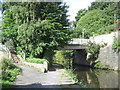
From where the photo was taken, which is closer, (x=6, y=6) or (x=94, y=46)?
(x=6, y=6)

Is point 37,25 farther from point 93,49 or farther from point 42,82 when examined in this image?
point 93,49

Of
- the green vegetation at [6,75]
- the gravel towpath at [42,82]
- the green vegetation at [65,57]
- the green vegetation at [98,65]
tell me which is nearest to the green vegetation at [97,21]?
the green vegetation at [65,57]

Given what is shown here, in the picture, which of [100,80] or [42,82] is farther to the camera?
[100,80]

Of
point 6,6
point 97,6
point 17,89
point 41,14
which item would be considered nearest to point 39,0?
point 41,14

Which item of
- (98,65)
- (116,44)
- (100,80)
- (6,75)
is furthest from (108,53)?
(6,75)

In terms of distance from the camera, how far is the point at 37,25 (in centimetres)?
1173

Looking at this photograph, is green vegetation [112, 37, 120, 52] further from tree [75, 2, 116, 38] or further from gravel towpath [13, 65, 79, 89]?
tree [75, 2, 116, 38]

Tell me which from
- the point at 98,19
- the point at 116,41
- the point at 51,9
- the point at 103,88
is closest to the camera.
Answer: the point at 103,88

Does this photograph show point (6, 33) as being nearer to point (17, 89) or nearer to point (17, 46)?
point (17, 46)

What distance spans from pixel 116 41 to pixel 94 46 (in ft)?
11.2

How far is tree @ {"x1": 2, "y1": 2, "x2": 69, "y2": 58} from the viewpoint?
12.1 metres

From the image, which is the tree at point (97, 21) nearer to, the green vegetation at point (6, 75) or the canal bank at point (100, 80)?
the canal bank at point (100, 80)

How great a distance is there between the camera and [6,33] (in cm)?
1411

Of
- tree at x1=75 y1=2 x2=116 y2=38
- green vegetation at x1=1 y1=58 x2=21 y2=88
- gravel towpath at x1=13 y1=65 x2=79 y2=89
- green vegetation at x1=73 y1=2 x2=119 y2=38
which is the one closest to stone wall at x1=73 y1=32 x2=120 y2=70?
tree at x1=75 y1=2 x2=116 y2=38
